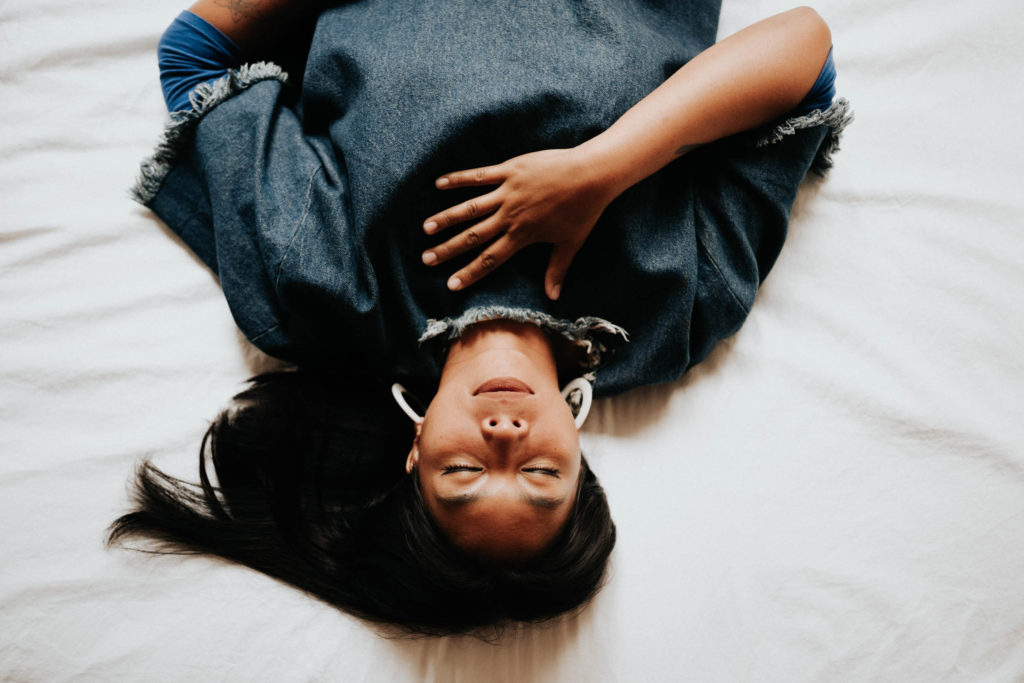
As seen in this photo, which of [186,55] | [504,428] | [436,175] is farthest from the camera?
[186,55]

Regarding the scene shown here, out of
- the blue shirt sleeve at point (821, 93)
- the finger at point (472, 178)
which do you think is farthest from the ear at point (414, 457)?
the blue shirt sleeve at point (821, 93)

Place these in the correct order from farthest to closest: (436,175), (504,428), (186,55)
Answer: (186,55)
(436,175)
(504,428)

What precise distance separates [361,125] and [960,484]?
0.96m

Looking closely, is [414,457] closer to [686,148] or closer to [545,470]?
[545,470]

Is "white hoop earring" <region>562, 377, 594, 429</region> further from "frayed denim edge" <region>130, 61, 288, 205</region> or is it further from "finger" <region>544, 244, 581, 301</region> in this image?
"frayed denim edge" <region>130, 61, 288, 205</region>

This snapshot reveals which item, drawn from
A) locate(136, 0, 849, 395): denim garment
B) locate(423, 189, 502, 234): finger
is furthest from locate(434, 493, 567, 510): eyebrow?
locate(423, 189, 502, 234): finger

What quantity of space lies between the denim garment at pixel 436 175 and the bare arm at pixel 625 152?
36mm

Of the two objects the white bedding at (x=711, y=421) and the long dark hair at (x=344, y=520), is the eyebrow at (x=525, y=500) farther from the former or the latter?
the white bedding at (x=711, y=421)

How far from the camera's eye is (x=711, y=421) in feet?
3.04

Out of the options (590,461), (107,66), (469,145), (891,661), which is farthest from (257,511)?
(891,661)

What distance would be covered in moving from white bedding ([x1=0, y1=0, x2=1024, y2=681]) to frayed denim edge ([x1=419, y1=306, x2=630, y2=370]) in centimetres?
13

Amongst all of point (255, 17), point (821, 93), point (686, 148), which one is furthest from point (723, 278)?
point (255, 17)

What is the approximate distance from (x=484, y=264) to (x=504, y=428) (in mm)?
234

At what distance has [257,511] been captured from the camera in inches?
35.1
